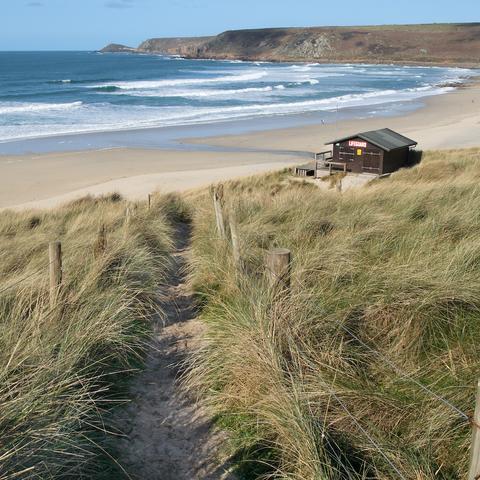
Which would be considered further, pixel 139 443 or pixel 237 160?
pixel 237 160

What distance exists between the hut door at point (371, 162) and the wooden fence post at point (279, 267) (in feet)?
61.8

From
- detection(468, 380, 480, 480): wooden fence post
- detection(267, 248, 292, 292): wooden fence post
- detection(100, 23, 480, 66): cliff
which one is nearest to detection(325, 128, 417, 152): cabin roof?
detection(267, 248, 292, 292): wooden fence post

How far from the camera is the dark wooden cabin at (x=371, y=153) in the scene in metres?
22.9

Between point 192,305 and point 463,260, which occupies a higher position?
point 463,260

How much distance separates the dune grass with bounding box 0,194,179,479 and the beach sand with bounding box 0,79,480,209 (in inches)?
567

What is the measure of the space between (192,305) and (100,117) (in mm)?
40787

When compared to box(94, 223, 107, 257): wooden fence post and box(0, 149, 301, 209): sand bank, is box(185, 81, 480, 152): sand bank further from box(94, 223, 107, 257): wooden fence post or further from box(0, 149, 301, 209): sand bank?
box(94, 223, 107, 257): wooden fence post

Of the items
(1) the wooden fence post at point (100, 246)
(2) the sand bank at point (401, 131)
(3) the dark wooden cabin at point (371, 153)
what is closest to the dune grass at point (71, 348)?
(1) the wooden fence post at point (100, 246)

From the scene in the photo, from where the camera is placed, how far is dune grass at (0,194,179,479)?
331cm

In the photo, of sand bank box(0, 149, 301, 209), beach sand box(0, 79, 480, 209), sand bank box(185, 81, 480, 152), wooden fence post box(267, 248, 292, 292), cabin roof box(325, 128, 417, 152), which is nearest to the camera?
wooden fence post box(267, 248, 292, 292)

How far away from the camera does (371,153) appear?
75.7ft

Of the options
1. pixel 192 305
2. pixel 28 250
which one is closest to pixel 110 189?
pixel 28 250

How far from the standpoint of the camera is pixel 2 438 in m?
3.13

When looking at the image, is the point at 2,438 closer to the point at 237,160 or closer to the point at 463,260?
the point at 463,260
